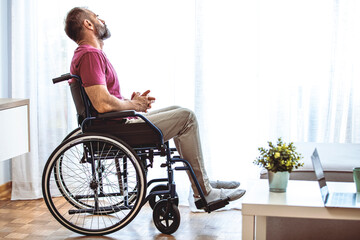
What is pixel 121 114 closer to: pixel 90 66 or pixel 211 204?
pixel 90 66

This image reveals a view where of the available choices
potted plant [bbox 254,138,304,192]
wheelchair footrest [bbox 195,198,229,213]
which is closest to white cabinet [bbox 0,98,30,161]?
wheelchair footrest [bbox 195,198,229,213]

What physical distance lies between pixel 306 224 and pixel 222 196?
0.55 metres

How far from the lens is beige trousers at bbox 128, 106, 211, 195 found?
106 inches

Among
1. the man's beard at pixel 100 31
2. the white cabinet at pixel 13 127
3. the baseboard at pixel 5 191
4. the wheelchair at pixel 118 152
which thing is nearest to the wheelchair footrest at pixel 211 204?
the wheelchair at pixel 118 152

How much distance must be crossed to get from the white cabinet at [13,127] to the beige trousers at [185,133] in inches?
20.0

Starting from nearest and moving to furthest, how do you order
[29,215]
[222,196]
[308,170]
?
[308,170] → [222,196] → [29,215]

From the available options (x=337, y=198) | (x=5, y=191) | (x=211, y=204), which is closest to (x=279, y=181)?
(x=337, y=198)

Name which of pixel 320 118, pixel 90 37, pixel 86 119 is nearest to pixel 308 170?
pixel 320 118

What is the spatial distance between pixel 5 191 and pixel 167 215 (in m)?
1.44

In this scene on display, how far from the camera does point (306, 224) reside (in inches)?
89.6

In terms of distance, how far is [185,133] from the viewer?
Result: 271 cm

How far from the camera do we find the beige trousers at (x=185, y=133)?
2684 millimetres

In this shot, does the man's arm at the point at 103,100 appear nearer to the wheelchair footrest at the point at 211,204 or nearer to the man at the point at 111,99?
the man at the point at 111,99

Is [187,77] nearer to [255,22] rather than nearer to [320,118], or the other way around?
[255,22]
